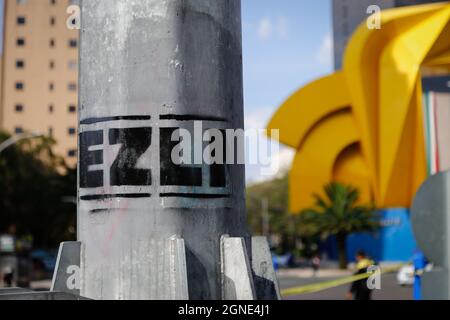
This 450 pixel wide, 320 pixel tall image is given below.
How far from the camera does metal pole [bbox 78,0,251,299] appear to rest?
5969 millimetres

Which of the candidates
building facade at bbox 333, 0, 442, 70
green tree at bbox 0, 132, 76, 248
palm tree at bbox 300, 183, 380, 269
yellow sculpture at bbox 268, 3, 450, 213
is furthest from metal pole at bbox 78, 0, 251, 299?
green tree at bbox 0, 132, 76, 248

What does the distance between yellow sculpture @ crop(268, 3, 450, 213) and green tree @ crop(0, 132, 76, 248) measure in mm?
17697

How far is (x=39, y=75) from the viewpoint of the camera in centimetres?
8531

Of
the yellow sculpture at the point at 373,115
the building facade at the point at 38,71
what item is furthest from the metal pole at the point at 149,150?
the building facade at the point at 38,71

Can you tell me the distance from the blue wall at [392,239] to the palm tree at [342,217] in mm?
1780

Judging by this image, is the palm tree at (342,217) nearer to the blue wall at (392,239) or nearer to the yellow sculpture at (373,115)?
the blue wall at (392,239)

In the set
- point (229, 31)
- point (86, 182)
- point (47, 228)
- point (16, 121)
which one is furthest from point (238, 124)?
point (16, 121)

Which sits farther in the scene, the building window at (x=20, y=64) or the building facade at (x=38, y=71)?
the building window at (x=20, y=64)

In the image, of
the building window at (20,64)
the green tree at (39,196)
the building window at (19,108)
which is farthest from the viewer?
the building window at (19,108)

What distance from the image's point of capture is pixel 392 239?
4812 cm

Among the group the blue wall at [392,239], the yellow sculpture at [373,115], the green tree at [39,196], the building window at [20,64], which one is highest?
the building window at [20,64]

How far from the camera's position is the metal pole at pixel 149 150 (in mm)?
5969
